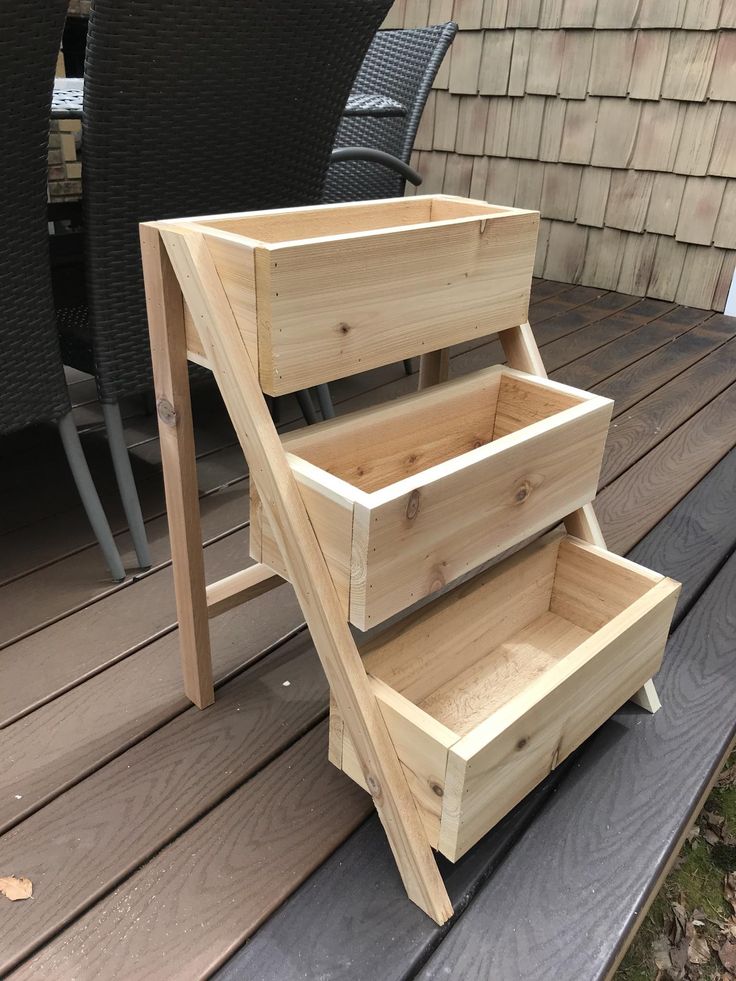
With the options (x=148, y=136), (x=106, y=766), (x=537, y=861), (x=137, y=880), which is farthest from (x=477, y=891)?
(x=148, y=136)

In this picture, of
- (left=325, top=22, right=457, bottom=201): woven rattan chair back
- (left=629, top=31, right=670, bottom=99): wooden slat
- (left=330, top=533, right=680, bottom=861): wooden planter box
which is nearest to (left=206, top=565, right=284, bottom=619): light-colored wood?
(left=330, top=533, right=680, bottom=861): wooden planter box

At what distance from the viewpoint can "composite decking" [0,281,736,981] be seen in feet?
2.66

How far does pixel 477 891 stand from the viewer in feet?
2.87

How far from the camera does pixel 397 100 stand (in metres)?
2.19

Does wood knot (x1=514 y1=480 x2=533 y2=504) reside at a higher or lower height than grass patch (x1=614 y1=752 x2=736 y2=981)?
higher

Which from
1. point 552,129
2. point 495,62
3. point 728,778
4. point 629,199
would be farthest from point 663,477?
point 495,62

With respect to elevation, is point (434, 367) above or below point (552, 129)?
below

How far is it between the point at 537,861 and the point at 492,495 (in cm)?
44

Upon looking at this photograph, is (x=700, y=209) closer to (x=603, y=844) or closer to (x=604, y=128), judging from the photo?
(x=604, y=128)

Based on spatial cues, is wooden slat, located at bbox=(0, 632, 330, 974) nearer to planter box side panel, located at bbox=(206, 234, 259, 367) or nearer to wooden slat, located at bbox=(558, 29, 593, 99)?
planter box side panel, located at bbox=(206, 234, 259, 367)

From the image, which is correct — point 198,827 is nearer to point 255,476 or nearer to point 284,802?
point 284,802

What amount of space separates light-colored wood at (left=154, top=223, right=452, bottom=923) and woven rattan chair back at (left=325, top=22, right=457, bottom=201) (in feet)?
4.62

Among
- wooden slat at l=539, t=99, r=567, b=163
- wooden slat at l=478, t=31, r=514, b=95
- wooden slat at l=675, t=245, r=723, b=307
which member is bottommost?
wooden slat at l=675, t=245, r=723, b=307

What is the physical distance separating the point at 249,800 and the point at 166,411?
498 millimetres
